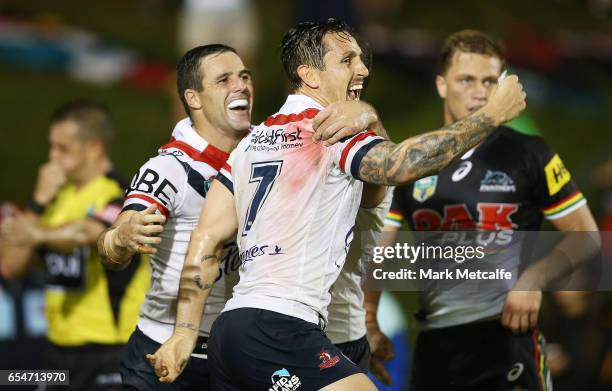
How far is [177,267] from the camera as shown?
546 cm

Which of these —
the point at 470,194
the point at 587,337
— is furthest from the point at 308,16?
the point at 470,194

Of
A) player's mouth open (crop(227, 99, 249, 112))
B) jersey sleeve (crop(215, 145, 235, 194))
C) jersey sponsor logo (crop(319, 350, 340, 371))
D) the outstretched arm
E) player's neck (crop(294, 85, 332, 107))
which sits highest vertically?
A: player's mouth open (crop(227, 99, 249, 112))

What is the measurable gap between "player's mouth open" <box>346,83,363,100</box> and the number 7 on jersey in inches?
20.4

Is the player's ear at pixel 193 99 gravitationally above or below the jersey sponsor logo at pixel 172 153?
above

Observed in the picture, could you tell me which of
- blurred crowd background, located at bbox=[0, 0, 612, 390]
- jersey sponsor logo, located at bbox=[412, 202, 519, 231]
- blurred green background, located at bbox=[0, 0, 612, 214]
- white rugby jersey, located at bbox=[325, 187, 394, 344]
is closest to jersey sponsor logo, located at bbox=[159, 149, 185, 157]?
white rugby jersey, located at bbox=[325, 187, 394, 344]

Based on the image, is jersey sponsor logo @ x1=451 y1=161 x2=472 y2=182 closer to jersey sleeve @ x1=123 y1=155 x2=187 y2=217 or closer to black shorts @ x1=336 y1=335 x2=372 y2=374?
black shorts @ x1=336 y1=335 x2=372 y2=374

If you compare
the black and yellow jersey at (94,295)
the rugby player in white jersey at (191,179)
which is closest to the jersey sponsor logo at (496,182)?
the rugby player in white jersey at (191,179)

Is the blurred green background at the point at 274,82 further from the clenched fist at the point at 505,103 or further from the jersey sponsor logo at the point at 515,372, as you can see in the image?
the clenched fist at the point at 505,103

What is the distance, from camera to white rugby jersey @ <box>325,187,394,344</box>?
17.4 feet

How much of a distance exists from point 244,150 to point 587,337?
15.7 feet

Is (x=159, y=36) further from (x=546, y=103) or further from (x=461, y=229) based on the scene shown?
(x=461, y=229)

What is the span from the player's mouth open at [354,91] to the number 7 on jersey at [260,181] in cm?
52

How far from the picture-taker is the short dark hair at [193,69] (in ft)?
18.0

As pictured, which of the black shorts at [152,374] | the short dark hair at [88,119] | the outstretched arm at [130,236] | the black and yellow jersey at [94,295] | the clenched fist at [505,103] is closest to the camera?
the clenched fist at [505,103]
